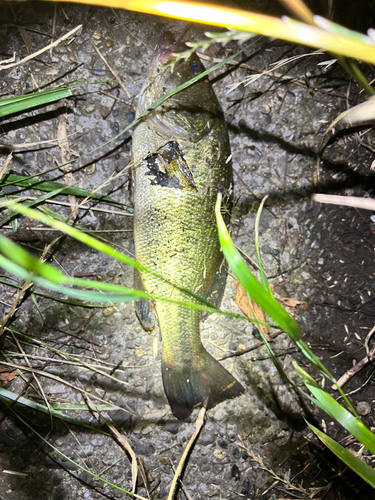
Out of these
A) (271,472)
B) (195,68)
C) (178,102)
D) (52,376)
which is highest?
(195,68)

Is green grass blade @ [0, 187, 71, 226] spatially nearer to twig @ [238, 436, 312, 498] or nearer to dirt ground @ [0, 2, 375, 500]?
dirt ground @ [0, 2, 375, 500]

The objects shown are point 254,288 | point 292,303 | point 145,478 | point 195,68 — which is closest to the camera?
point 254,288

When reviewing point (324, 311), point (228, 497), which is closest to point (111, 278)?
point (324, 311)

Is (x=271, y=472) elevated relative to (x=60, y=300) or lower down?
lower down

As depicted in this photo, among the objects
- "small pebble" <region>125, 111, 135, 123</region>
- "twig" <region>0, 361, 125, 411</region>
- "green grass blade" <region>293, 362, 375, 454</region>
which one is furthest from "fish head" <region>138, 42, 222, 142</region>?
"twig" <region>0, 361, 125, 411</region>

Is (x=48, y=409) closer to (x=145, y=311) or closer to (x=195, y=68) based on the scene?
(x=145, y=311)

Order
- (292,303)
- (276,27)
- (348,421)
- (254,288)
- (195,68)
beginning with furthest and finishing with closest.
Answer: (292,303) → (195,68) → (348,421) → (254,288) → (276,27)

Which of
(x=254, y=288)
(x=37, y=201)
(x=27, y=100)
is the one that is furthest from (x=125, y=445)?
(x=27, y=100)

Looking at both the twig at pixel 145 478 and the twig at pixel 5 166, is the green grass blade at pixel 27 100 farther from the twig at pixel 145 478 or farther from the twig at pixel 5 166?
the twig at pixel 145 478

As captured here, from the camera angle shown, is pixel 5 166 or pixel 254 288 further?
pixel 5 166
